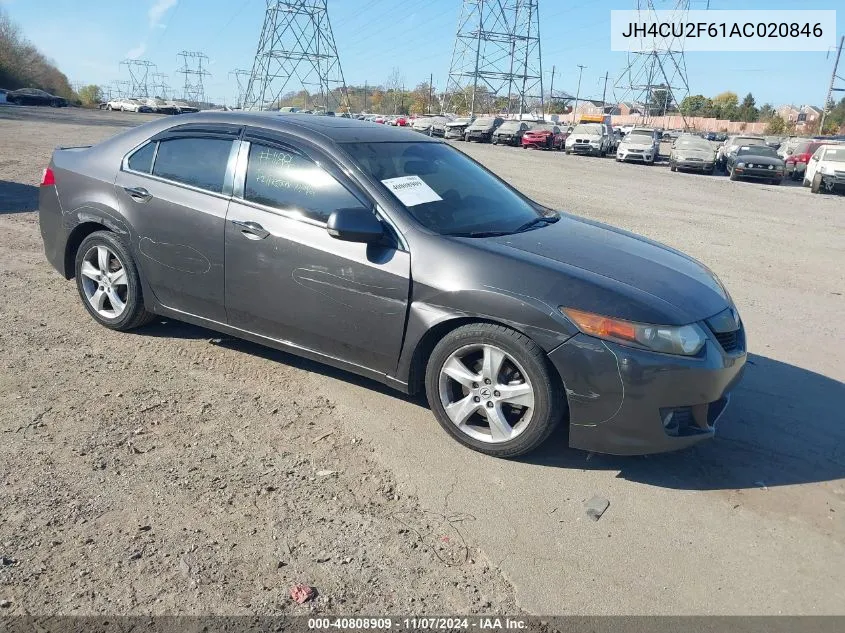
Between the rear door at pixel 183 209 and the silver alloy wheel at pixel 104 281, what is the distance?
353 mm

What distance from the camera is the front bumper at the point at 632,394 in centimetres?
333

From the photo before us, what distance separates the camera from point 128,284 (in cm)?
486

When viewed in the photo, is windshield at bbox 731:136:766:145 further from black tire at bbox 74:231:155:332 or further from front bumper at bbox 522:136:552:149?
black tire at bbox 74:231:155:332

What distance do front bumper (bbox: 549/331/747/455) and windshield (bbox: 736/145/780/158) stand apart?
975 inches

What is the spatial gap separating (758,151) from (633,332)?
25.8 meters

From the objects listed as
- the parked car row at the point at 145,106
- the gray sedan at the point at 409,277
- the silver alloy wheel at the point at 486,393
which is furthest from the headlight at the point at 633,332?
the parked car row at the point at 145,106

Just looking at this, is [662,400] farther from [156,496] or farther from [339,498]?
[156,496]

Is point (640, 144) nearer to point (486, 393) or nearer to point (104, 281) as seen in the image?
point (104, 281)

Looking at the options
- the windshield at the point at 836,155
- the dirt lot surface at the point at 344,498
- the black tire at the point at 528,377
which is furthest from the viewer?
the windshield at the point at 836,155

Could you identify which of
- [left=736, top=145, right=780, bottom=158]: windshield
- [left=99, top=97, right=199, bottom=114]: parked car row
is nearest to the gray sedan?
[left=736, top=145, right=780, bottom=158]: windshield

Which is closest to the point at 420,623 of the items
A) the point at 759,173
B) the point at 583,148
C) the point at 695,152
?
the point at 759,173

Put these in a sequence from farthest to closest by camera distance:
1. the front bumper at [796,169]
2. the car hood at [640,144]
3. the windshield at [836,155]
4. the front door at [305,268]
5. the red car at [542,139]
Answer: the red car at [542,139]
the car hood at [640,144]
the front bumper at [796,169]
the windshield at [836,155]
the front door at [305,268]

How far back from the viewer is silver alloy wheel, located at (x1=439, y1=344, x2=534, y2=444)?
139 inches

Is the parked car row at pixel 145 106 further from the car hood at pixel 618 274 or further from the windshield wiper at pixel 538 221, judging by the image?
the car hood at pixel 618 274
